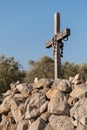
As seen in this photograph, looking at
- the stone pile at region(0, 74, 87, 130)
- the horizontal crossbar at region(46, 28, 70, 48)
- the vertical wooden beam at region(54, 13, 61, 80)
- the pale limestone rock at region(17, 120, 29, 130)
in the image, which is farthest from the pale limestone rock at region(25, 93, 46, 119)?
the horizontal crossbar at region(46, 28, 70, 48)

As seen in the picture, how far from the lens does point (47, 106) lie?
42.0 ft

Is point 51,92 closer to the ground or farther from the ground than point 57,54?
closer to the ground

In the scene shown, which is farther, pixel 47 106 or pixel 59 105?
pixel 47 106

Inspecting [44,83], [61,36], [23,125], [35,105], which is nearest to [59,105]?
[35,105]

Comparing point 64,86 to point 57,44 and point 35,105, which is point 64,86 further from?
point 57,44

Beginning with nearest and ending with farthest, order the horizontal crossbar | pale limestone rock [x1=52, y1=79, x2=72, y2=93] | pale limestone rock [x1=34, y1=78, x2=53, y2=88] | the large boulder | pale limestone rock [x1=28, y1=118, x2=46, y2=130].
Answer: the large boulder < pale limestone rock [x1=28, y1=118, x2=46, y2=130] < pale limestone rock [x1=52, y1=79, x2=72, y2=93] < pale limestone rock [x1=34, y1=78, x2=53, y2=88] < the horizontal crossbar

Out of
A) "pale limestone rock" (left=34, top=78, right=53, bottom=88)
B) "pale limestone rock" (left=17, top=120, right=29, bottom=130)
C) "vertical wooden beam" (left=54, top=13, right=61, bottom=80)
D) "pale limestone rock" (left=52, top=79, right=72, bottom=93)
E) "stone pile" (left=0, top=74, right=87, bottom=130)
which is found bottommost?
"pale limestone rock" (left=17, top=120, right=29, bottom=130)

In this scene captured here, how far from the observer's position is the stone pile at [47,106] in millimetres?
11586

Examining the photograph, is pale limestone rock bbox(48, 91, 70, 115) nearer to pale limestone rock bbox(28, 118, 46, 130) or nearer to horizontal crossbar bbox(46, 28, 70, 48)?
pale limestone rock bbox(28, 118, 46, 130)

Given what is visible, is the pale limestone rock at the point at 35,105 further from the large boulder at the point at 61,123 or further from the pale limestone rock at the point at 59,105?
the large boulder at the point at 61,123

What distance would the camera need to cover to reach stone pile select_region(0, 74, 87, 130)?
11.6 metres

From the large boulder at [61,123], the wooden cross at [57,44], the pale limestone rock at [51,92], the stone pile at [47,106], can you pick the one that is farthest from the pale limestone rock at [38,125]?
the wooden cross at [57,44]

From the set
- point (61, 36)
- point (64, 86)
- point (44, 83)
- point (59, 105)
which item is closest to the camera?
point (59, 105)

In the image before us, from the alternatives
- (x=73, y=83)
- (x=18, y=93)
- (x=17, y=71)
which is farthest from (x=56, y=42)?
(x=17, y=71)
